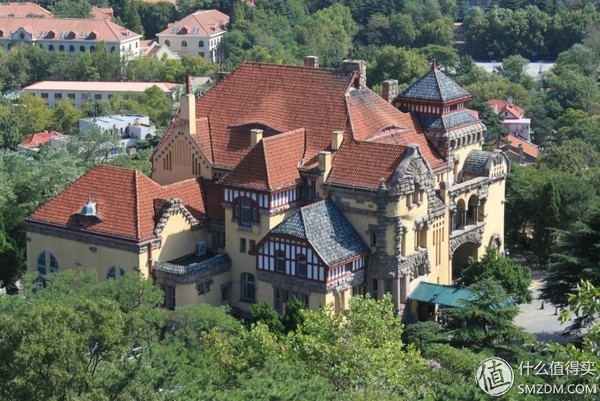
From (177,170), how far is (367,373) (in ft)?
81.7

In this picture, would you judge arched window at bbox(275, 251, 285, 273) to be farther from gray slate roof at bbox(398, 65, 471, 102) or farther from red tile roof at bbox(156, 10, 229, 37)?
red tile roof at bbox(156, 10, 229, 37)

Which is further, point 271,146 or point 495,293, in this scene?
point 271,146

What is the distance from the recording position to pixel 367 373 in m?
47.3

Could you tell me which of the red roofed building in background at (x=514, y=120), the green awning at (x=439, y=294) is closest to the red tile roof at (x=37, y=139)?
the red roofed building in background at (x=514, y=120)

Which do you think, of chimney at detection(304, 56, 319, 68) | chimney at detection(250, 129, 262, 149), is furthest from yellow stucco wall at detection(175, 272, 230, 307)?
chimney at detection(304, 56, 319, 68)

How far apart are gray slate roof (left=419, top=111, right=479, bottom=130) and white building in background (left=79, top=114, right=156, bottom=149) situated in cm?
4817

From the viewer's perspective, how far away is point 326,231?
61.5 m

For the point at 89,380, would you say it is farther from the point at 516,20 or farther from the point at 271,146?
the point at 516,20

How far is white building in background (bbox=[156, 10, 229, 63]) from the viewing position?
557ft

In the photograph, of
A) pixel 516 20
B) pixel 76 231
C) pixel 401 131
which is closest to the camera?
pixel 76 231

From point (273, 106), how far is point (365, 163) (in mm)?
7802

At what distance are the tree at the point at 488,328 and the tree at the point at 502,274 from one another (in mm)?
11659

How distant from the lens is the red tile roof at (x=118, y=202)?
62594 mm

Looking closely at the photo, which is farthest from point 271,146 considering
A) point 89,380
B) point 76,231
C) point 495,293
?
point 89,380
